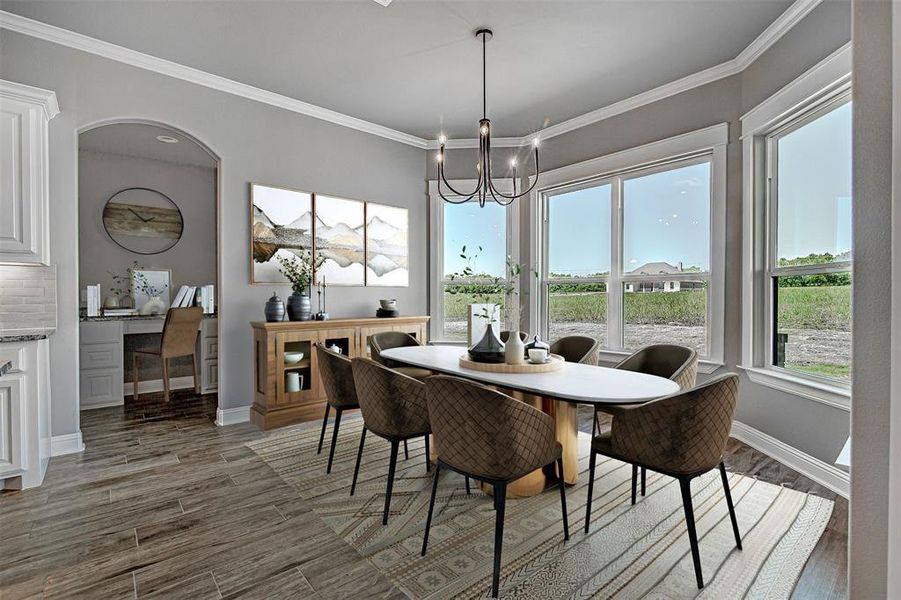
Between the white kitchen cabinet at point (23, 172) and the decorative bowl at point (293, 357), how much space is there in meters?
1.72

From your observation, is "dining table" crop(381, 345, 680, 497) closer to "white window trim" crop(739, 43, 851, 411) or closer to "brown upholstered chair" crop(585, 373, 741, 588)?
"brown upholstered chair" crop(585, 373, 741, 588)

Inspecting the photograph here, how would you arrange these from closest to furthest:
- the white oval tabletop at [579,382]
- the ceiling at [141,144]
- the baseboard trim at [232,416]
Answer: the white oval tabletop at [579,382] < the baseboard trim at [232,416] < the ceiling at [141,144]

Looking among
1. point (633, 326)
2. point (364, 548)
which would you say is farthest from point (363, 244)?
point (364, 548)

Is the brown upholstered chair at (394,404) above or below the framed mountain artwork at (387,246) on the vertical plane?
below

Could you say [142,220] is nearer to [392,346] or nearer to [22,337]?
[22,337]

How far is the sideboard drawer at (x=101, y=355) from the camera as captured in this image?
4.50m

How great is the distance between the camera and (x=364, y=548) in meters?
2.01

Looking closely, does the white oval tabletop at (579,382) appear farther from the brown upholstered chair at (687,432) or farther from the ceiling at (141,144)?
the ceiling at (141,144)

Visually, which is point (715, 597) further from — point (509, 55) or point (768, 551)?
point (509, 55)

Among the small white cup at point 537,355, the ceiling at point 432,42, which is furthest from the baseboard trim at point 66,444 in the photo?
the small white cup at point 537,355

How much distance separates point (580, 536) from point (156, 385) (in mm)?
5287

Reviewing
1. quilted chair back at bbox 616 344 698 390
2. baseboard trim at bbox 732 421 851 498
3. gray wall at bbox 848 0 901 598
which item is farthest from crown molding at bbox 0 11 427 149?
baseboard trim at bbox 732 421 851 498

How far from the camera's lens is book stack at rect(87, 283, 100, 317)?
4.86m

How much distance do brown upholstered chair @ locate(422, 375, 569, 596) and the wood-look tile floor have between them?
54 centimetres
